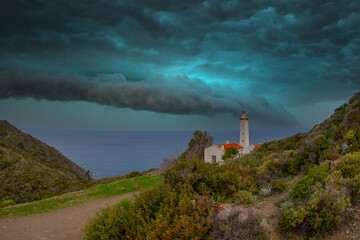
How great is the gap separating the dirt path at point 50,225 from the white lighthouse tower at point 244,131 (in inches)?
1470

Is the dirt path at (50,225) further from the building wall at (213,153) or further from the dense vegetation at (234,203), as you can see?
the building wall at (213,153)

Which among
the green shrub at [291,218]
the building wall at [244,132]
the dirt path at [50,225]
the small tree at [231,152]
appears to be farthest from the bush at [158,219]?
the building wall at [244,132]

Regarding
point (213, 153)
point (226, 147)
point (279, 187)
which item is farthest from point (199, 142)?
point (279, 187)

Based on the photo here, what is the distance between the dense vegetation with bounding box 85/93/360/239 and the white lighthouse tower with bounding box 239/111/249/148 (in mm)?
35480

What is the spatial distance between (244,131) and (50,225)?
40.5 m

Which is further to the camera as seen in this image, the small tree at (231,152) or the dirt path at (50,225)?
the small tree at (231,152)

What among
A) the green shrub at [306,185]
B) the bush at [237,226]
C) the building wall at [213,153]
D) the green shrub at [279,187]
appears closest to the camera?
the bush at [237,226]

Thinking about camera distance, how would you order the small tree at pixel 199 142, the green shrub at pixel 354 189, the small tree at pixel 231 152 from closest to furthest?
the green shrub at pixel 354 189 < the small tree at pixel 231 152 < the small tree at pixel 199 142

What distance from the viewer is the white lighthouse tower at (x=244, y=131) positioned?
43.7m

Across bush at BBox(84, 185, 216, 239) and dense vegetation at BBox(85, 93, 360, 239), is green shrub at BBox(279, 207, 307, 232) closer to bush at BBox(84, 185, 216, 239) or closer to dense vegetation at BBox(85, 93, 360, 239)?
dense vegetation at BBox(85, 93, 360, 239)

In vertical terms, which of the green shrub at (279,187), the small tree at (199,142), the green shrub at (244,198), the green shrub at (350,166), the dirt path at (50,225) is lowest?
the dirt path at (50,225)

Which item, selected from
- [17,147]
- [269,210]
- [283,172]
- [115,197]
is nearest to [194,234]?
[269,210]

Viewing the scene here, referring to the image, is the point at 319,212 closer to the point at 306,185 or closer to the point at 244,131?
the point at 306,185

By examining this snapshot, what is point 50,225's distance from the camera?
8.62 meters
